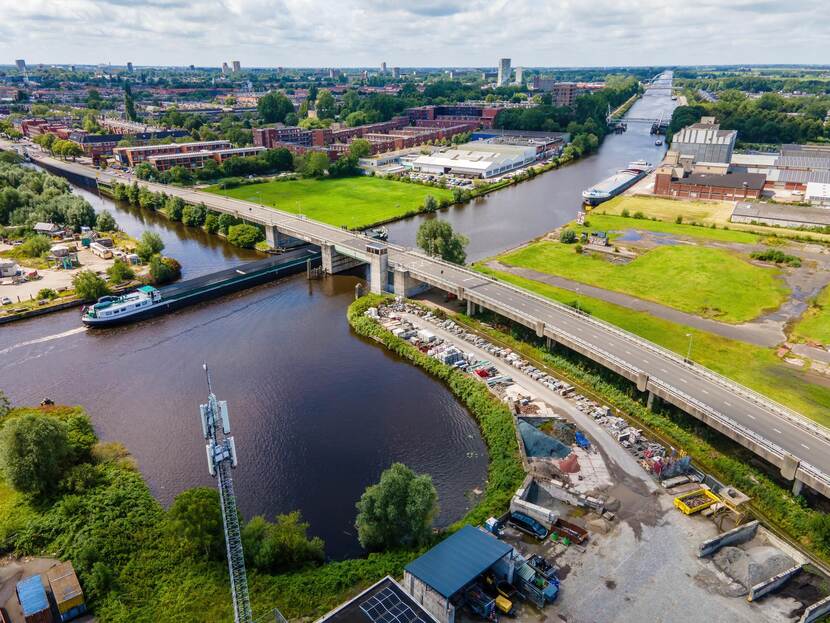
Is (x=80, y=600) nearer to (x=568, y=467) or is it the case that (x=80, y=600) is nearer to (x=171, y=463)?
(x=171, y=463)

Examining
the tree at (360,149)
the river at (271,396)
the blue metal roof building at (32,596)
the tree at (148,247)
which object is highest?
the tree at (360,149)

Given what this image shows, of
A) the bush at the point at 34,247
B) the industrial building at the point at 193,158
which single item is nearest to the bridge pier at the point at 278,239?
the bush at the point at 34,247

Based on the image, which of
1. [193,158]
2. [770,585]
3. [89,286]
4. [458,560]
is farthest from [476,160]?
[458,560]

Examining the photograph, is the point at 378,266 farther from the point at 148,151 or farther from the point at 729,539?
the point at 148,151

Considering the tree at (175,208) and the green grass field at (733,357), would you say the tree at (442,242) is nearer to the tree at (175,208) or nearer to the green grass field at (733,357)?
the green grass field at (733,357)

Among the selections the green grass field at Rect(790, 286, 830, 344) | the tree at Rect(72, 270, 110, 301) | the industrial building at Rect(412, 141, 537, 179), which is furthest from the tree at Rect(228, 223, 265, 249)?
the green grass field at Rect(790, 286, 830, 344)

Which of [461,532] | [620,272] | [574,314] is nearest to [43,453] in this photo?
[461,532]

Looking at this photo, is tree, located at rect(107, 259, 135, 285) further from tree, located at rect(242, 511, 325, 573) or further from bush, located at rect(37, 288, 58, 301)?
tree, located at rect(242, 511, 325, 573)
